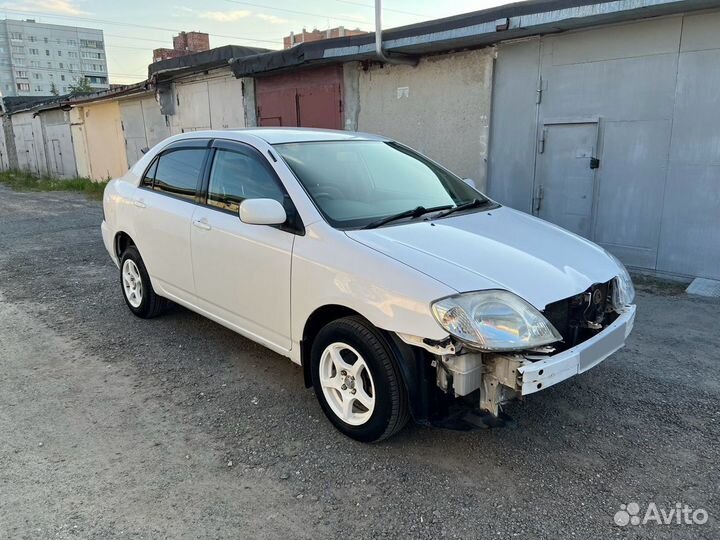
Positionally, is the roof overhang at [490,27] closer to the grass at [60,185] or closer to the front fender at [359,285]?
the front fender at [359,285]

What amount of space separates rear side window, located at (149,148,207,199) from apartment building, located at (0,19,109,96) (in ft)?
335

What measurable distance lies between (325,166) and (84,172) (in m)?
20.1

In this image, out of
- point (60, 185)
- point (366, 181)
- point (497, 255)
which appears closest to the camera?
point (497, 255)

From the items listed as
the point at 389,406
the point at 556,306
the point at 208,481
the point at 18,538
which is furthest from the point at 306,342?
the point at 18,538

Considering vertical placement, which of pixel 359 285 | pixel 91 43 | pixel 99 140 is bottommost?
pixel 359 285

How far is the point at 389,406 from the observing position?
107 inches

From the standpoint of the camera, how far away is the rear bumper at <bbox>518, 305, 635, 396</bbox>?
95.5 inches

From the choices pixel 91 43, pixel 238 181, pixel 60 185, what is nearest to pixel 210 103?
pixel 60 185

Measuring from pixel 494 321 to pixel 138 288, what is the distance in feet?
12.0

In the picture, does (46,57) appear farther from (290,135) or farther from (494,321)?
(494,321)

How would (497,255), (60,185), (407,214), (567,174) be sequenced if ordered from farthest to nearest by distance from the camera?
(60,185), (567,174), (407,214), (497,255)

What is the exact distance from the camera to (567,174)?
22.9ft

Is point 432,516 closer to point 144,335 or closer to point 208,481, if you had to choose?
point 208,481

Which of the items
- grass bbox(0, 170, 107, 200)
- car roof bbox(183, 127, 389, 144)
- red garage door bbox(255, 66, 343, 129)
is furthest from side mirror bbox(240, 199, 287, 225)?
grass bbox(0, 170, 107, 200)
